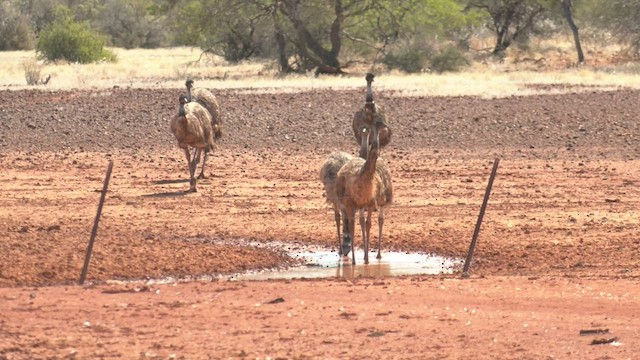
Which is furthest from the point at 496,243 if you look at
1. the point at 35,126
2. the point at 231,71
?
the point at 231,71

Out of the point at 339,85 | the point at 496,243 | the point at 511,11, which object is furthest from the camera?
the point at 511,11

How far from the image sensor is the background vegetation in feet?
149

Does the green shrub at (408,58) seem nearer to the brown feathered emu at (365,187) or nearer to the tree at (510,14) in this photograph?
the tree at (510,14)

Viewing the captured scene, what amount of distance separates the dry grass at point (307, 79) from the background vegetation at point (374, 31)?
126 centimetres

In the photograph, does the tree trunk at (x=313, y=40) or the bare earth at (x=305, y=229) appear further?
the tree trunk at (x=313, y=40)

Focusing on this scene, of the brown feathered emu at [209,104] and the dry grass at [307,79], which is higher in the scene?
the brown feathered emu at [209,104]

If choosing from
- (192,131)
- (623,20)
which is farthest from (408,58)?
(192,131)

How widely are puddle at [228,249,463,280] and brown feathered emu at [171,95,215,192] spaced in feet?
17.8

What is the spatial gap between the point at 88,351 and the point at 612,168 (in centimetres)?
1450

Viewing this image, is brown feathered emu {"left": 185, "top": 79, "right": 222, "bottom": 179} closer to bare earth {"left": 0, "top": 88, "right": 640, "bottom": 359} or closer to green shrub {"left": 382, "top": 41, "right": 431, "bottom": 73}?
bare earth {"left": 0, "top": 88, "right": 640, "bottom": 359}

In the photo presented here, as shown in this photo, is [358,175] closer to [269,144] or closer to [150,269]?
[150,269]

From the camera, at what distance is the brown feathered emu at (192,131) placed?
20484 mm

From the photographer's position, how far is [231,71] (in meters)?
47.7

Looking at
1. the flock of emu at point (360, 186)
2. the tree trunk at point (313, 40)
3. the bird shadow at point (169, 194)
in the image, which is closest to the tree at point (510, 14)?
the tree trunk at point (313, 40)
